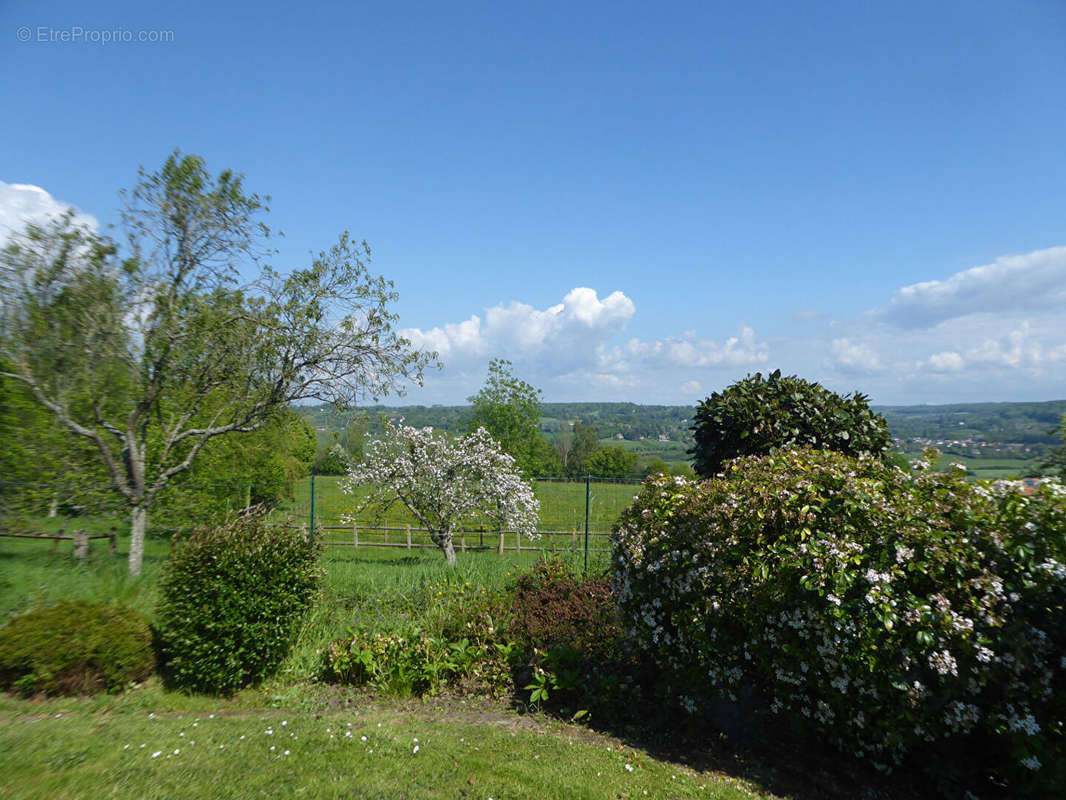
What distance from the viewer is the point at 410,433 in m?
14.7

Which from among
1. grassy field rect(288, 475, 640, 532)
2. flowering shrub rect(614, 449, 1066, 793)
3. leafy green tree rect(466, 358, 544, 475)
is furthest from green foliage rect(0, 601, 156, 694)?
leafy green tree rect(466, 358, 544, 475)

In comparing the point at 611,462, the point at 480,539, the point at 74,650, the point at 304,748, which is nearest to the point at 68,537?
the point at 74,650

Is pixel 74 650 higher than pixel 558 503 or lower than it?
lower

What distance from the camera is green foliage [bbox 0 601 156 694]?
486 centimetres

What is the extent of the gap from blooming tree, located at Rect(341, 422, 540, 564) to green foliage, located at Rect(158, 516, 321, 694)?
8.20 m

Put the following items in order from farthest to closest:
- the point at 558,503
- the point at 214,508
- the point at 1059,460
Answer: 1. the point at 558,503
2. the point at 214,508
3. the point at 1059,460

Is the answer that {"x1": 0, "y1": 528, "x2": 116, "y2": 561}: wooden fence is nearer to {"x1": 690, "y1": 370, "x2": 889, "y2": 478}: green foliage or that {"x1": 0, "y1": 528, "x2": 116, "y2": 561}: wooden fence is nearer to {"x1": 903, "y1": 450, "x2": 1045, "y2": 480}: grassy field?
{"x1": 690, "y1": 370, "x2": 889, "y2": 478}: green foliage

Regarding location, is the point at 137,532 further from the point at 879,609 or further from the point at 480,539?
the point at 480,539

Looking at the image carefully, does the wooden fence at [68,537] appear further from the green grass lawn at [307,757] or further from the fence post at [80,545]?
the green grass lawn at [307,757]

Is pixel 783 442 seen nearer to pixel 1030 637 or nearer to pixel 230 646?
pixel 1030 637

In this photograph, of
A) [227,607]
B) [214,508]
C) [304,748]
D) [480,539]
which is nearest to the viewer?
[304,748]

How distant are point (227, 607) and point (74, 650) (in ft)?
4.07

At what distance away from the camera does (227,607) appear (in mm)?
5305

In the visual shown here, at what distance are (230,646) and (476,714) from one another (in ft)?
7.82
